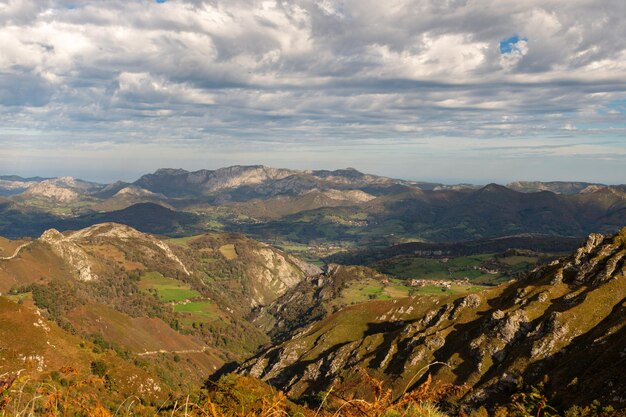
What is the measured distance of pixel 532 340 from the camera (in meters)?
135

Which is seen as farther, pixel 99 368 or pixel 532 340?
pixel 532 340

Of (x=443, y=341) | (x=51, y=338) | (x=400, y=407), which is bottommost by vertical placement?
(x=443, y=341)

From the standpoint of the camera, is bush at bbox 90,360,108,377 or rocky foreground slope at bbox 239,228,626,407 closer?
rocky foreground slope at bbox 239,228,626,407

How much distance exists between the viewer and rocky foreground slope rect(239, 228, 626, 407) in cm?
10488

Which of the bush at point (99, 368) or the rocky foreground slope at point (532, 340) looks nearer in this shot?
the rocky foreground slope at point (532, 340)

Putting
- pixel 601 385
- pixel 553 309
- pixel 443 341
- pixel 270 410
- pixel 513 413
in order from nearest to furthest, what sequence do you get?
pixel 270 410, pixel 513 413, pixel 601 385, pixel 553 309, pixel 443 341

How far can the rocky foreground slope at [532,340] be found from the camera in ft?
344

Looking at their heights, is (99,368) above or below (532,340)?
below

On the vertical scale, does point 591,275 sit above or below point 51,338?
above

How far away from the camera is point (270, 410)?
9703mm

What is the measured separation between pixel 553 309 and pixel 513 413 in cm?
15243

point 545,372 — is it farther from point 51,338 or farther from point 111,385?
point 51,338

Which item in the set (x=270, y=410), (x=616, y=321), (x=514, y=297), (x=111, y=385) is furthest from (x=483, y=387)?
(x=270, y=410)

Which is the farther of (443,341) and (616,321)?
(443,341)
